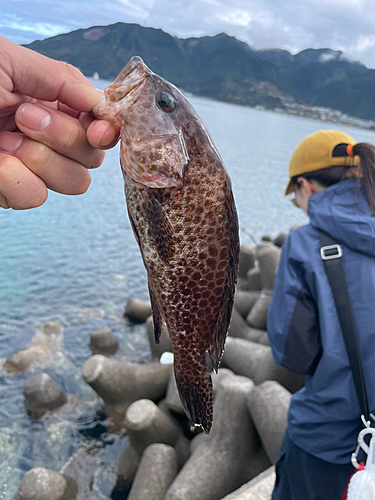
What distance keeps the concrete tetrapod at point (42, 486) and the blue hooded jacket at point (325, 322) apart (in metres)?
3.04

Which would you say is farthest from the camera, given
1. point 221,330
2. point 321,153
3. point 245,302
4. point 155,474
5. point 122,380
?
point 245,302

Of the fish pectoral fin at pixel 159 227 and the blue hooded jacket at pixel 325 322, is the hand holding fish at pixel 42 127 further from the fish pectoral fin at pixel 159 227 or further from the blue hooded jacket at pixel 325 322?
the blue hooded jacket at pixel 325 322

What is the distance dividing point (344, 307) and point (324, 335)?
26 cm

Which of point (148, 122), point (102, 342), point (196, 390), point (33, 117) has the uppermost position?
point (33, 117)

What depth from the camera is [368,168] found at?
10.6 feet

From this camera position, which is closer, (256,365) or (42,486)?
(42,486)


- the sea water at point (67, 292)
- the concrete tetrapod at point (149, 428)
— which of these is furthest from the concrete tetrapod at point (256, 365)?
the sea water at point (67, 292)

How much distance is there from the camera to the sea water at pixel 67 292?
6336mm

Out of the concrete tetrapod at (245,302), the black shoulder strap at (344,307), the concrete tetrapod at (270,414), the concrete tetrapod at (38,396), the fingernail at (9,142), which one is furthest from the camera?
the concrete tetrapod at (245,302)

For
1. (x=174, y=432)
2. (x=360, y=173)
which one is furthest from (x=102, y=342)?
(x=360, y=173)

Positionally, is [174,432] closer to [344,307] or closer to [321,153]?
[344,307]

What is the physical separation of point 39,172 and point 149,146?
0.67 meters

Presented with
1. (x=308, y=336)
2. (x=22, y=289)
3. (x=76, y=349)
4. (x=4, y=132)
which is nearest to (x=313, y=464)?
(x=308, y=336)

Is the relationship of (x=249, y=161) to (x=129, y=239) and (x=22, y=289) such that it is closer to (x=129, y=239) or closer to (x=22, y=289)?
(x=129, y=239)
